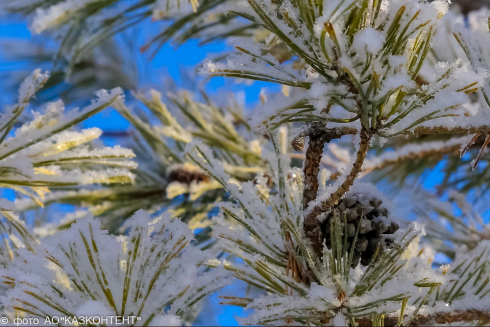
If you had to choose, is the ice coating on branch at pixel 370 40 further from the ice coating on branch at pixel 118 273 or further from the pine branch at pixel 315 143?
the ice coating on branch at pixel 118 273

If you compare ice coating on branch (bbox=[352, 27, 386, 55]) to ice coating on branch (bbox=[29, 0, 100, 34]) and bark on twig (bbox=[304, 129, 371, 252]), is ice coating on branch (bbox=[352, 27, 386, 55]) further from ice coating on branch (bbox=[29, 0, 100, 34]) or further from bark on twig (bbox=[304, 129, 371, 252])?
ice coating on branch (bbox=[29, 0, 100, 34])

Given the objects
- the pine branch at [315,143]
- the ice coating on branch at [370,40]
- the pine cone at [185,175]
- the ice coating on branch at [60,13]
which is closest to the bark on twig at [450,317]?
the pine branch at [315,143]

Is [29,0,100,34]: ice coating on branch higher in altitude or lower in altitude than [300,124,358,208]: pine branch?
higher

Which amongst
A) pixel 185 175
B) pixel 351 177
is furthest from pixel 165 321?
pixel 185 175

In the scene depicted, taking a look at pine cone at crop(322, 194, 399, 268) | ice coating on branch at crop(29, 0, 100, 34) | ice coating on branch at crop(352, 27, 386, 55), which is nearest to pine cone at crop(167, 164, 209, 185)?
ice coating on branch at crop(29, 0, 100, 34)

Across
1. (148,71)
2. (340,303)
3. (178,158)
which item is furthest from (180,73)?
(340,303)

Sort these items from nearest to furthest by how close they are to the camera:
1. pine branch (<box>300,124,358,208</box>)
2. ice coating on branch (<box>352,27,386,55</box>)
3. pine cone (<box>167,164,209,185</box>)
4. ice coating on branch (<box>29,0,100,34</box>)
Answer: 1. ice coating on branch (<box>352,27,386,55</box>)
2. pine branch (<box>300,124,358,208</box>)
3. ice coating on branch (<box>29,0,100,34</box>)
4. pine cone (<box>167,164,209,185</box>)

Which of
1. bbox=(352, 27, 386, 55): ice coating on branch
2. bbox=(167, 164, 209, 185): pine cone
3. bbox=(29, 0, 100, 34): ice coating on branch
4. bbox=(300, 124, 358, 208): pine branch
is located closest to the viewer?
bbox=(352, 27, 386, 55): ice coating on branch

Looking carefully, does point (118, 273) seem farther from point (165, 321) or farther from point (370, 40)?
point (370, 40)
